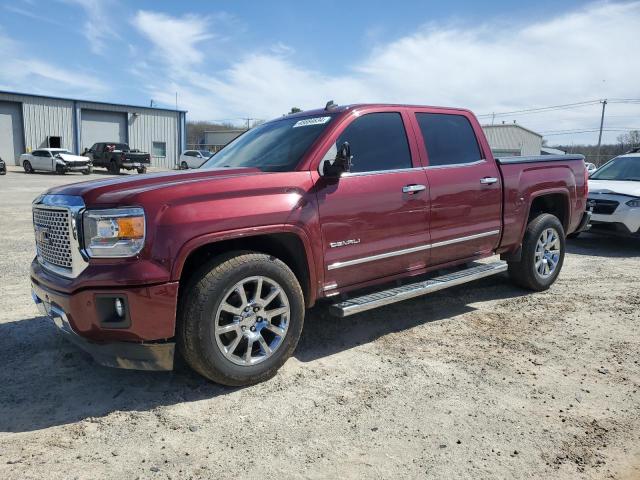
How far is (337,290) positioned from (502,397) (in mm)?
1401

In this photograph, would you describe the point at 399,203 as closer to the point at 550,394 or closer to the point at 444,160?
the point at 444,160

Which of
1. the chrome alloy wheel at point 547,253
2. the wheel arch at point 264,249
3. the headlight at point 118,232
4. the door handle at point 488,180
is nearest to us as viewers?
the headlight at point 118,232

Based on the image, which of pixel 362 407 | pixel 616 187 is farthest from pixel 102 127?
pixel 362 407

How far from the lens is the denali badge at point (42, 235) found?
3.51 meters

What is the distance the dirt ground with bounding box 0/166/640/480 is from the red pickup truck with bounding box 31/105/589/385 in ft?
1.19

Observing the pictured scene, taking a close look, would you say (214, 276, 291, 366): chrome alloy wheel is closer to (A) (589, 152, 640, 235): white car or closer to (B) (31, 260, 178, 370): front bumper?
(B) (31, 260, 178, 370): front bumper

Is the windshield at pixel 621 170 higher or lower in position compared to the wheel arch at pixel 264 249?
higher

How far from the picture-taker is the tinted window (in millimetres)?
4133

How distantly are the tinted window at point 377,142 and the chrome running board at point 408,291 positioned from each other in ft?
3.39

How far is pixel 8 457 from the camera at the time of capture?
2676 mm

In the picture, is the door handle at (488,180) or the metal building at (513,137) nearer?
the door handle at (488,180)

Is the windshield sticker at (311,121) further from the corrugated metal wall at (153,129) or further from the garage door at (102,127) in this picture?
the corrugated metal wall at (153,129)

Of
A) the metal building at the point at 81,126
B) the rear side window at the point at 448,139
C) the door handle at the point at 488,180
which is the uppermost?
the metal building at the point at 81,126

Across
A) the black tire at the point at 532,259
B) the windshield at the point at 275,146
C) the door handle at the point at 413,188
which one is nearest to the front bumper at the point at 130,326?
the windshield at the point at 275,146
